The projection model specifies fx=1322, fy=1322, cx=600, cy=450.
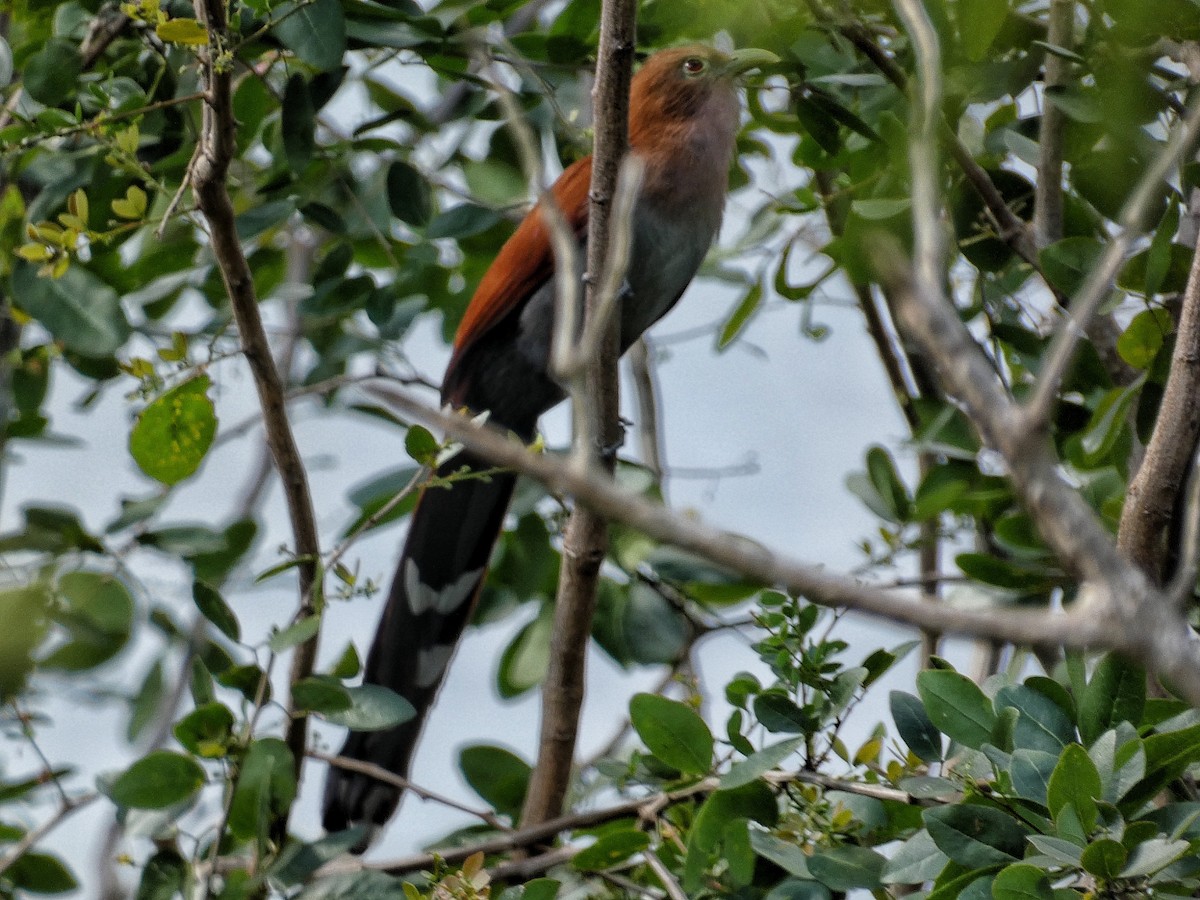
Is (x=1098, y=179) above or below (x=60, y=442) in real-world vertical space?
above

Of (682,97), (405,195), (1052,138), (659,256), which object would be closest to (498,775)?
(405,195)

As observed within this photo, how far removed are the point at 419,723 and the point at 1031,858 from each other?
1.54 meters

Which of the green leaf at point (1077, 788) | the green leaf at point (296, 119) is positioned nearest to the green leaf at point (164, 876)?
the green leaf at point (296, 119)

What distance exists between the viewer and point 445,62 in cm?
225

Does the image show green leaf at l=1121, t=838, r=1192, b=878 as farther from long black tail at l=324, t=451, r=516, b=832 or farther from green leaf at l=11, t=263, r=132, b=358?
green leaf at l=11, t=263, r=132, b=358

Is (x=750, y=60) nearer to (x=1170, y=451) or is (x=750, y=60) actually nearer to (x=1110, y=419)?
(x=1110, y=419)

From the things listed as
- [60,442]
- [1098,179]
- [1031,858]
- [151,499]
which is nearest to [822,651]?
[1031,858]

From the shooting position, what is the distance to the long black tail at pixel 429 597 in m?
2.64

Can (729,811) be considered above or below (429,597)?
below

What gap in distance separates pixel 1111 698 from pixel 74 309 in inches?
68.4

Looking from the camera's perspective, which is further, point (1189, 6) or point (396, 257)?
point (396, 257)

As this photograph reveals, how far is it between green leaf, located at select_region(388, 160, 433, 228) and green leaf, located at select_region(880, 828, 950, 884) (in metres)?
1.50

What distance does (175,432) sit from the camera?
84.0 inches

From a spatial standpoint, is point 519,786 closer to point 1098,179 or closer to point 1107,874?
point 1107,874
